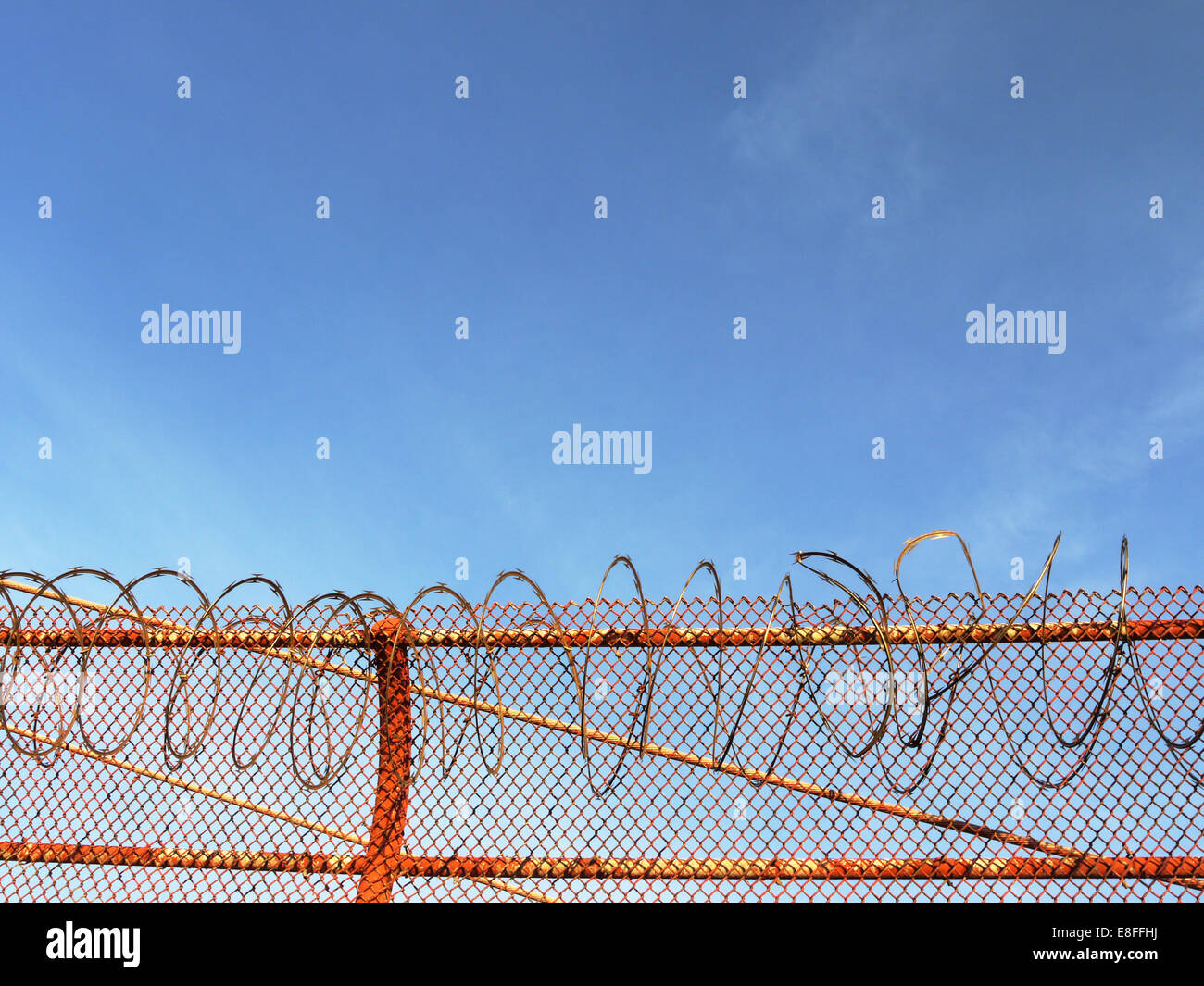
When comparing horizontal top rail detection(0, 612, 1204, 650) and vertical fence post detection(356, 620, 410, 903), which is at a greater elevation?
horizontal top rail detection(0, 612, 1204, 650)

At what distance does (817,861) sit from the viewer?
3.41 meters

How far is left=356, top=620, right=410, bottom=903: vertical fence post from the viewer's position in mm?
3670

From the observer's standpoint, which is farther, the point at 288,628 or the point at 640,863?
the point at 288,628

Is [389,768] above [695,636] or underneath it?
underneath

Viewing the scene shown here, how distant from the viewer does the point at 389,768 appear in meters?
3.75

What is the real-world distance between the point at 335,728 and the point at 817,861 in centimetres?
227

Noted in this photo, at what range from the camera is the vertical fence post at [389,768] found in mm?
3670

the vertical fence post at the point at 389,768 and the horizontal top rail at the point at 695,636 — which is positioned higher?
the horizontal top rail at the point at 695,636
